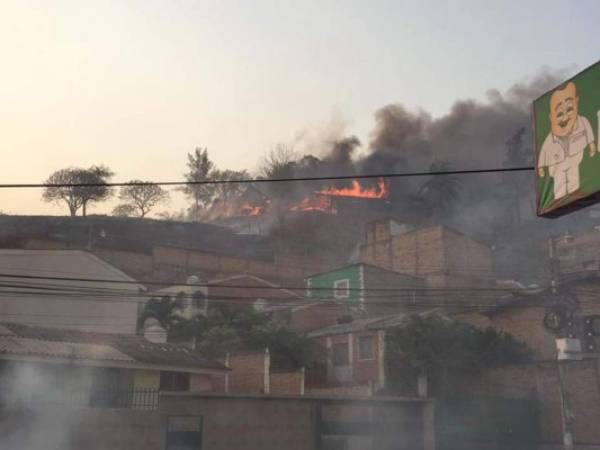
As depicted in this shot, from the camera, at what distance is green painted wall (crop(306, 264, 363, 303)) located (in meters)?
51.4

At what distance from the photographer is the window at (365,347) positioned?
38312mm

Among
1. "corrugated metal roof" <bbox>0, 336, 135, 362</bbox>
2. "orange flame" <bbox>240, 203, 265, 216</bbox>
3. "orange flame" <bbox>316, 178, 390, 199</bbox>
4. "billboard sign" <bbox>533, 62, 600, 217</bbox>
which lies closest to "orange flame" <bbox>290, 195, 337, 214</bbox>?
"orange flame" <bbox>316, 178, 390, 199</bbox>

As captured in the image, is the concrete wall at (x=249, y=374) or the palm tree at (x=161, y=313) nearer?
the concrete wall at (x=249, y=374)

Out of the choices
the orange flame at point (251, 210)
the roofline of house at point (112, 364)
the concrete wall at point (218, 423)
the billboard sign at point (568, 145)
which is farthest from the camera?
the orange flame at point (251, 210)

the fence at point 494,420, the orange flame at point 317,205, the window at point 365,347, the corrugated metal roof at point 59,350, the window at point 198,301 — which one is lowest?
the fence at point 494,420

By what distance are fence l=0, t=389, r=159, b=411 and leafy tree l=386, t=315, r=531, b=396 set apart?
15.9 m

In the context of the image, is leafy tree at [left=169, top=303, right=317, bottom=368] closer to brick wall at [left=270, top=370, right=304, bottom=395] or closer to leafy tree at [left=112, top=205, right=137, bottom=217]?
brick wall at [left=270, top=370, right=304, bottom=395]

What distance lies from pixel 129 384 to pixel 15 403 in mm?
5058

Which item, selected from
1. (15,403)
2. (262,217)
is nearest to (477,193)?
(262,217)

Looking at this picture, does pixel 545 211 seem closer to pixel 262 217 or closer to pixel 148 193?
pixel 262 217

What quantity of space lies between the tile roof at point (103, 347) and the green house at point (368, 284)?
894 inches

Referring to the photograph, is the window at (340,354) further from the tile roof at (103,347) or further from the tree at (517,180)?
the tree at (517,180)

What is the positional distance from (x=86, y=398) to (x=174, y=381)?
15.1 feet

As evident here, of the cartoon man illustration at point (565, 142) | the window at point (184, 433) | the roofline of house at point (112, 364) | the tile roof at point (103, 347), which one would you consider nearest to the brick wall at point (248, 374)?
the tile roof at point (103, 347)
